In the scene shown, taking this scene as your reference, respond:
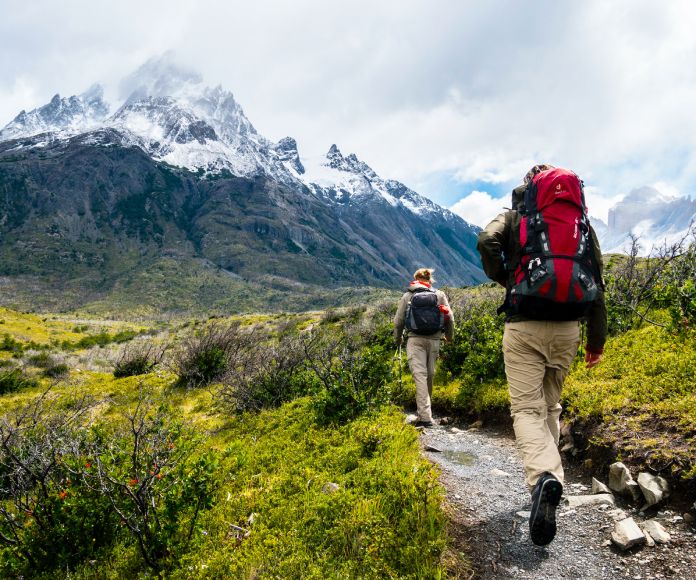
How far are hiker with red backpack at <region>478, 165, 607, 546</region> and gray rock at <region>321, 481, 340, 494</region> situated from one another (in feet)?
5.91

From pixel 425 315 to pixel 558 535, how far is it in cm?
411

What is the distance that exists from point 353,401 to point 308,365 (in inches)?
85.6

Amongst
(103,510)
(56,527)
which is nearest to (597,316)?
(103,510)

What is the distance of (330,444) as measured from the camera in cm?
557

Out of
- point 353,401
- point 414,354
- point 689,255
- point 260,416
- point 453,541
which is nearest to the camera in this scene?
point 453,541

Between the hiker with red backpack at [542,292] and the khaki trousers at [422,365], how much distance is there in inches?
127

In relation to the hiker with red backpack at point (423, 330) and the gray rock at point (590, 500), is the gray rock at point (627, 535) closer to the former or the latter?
the gray rock at point (590, 500)

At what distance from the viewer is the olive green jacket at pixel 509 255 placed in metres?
3.88

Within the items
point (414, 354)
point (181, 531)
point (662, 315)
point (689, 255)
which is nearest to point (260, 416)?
point (414, 354)

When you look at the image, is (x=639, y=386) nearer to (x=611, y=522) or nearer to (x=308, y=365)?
(x=611, y=522)

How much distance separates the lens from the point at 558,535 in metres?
3.46

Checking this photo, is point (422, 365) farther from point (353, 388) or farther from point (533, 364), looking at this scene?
point (533, 364)

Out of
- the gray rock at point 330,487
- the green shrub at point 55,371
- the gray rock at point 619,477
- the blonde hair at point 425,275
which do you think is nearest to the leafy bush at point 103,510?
the gray rock at point 330,487

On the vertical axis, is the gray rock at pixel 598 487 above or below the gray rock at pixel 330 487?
above
